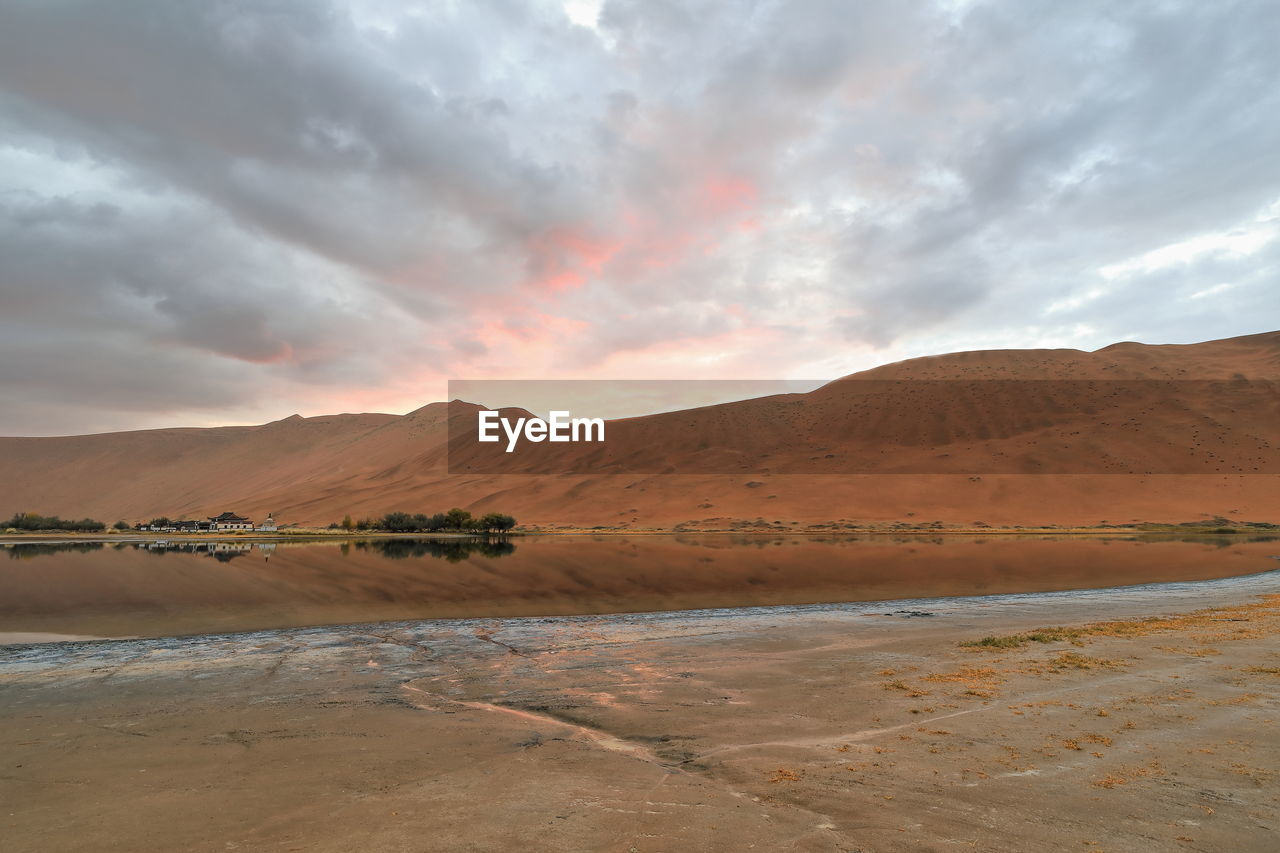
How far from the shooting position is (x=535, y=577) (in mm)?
31531

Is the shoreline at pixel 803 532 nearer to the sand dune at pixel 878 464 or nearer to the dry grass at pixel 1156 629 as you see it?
the sand dune at pixel 878 464

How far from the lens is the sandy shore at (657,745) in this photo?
5789mm

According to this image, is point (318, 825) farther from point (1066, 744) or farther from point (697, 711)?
point (1066, 744)

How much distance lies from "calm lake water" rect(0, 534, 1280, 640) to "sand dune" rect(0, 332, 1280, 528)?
23798 mm

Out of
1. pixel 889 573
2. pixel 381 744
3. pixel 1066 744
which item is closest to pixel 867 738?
pixel 1066 744

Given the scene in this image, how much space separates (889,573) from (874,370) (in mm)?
104384

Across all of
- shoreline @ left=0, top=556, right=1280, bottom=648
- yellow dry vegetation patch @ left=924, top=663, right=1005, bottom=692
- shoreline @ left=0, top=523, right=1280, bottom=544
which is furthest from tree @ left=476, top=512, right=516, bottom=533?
yellow dry vegetation patch @ left=924, top=663, right=1005, bottom=692

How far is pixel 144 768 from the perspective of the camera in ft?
25.0

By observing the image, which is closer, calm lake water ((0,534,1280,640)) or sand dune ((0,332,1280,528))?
calm lake water ((0,534,1280,640))

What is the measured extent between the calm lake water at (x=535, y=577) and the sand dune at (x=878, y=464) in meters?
23.8

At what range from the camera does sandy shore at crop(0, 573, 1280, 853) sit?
5.79m

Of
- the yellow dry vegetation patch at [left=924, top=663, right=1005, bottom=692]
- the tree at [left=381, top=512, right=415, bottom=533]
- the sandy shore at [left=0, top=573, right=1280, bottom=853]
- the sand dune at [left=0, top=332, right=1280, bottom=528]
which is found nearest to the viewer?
the sandy shore at [left=0, top=573, right=1280, bottom=853]

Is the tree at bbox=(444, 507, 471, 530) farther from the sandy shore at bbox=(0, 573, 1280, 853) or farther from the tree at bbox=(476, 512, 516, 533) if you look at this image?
the sandy shore at bbox=(0, 573, 1280, 853)

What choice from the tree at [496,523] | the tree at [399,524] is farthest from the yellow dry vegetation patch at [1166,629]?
the tree at [399,524]
